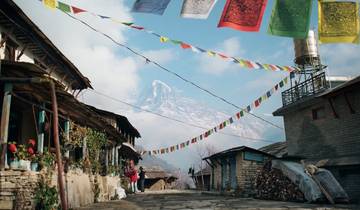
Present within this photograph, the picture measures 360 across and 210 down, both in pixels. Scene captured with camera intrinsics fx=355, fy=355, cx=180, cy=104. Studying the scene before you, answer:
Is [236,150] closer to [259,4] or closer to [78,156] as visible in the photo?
[78,156]

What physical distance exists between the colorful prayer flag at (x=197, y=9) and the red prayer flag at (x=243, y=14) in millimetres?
439

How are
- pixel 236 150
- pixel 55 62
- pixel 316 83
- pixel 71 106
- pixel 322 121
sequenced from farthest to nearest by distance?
pixel 236 150 → pixel 316 83 → pixel 322 121 → pixel 55 62 → pixel 71 106

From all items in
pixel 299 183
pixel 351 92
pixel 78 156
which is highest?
pixel 351 92

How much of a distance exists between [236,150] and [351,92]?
8.51 metres

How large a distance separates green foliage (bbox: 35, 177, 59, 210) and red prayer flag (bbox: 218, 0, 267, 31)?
22.4 feet

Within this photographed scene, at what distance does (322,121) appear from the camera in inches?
798

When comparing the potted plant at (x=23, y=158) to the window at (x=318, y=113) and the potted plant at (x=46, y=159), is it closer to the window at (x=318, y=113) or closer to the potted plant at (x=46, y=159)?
the potted plant at (x=46, y=159)

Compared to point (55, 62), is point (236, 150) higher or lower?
lower

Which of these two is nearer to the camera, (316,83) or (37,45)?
(37,45)

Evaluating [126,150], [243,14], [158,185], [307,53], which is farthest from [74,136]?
[158,185]

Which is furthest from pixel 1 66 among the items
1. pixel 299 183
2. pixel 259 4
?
pixel 299 183

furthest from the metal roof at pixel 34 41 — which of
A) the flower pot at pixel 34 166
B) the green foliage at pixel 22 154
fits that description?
the flower pot at pixel 34 166

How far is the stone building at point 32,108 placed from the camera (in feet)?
29.9

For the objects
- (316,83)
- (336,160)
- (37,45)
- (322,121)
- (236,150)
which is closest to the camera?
(37,45)
